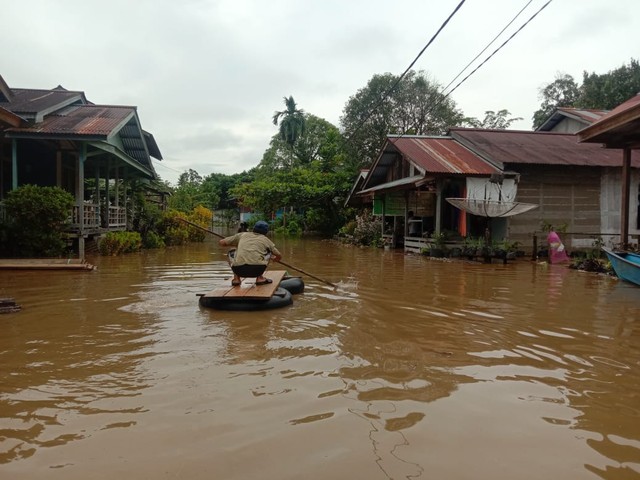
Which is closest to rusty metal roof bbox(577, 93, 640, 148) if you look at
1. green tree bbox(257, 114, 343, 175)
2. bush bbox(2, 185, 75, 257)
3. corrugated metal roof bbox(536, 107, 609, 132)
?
corrugated metal roof bbox(536, 107, 609, 132)

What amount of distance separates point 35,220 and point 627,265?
523 inches

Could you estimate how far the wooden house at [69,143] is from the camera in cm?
1285

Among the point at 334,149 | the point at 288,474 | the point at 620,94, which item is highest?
the point at 620,94

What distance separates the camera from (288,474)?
258cm

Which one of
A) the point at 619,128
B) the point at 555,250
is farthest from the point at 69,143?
the point at 555,250

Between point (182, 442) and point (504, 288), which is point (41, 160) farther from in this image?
point (182, 442)

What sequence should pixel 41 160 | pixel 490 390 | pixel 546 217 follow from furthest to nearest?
pixel 546 217, pixel 41 160, pixel 490 390

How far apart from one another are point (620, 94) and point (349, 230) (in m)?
17.8

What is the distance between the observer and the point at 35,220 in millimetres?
11930

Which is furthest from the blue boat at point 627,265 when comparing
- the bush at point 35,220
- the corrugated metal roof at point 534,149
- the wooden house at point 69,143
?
the bush at point 35,220

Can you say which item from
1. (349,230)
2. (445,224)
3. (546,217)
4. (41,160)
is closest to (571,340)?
(546,217)

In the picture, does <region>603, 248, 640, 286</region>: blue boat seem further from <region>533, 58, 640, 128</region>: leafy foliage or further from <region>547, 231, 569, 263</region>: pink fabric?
<region>533, 58, 640, 128</region>: leafy foliage

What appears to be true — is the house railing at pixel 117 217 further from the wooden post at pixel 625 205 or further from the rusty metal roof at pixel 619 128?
the wooden post at pixel 625 205

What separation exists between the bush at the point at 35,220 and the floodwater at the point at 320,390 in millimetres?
5083
